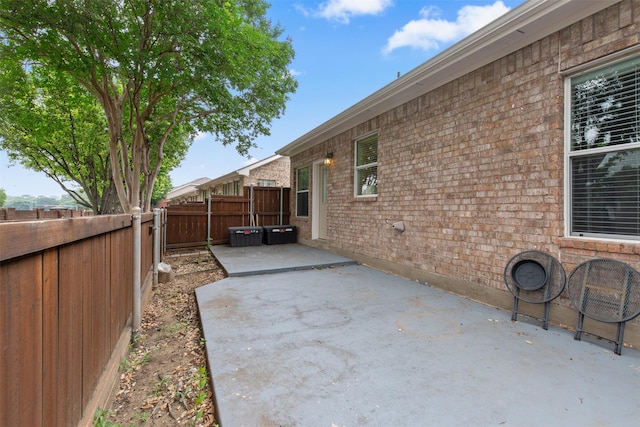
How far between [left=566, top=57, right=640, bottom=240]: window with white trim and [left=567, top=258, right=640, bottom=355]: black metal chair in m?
0.38

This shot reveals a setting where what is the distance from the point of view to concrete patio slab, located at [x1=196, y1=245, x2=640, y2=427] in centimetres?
185

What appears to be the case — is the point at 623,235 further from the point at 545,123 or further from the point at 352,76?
the point at 352,76

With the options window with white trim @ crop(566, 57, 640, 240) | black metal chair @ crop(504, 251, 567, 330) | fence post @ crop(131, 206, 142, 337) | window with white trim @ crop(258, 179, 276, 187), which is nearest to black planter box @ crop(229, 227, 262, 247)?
fence post @ crop(131, 206, 142, 337)

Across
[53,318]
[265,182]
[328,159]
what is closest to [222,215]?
[328,159]

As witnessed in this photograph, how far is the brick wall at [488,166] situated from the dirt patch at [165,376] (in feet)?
11.9

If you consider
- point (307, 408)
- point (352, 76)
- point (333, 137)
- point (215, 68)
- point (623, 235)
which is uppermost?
point (352, 76)

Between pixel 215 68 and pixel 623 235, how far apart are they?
668 cm

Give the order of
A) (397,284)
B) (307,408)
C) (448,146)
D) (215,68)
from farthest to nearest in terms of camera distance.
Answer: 1. (215,68)
2. (397,284)
3. (448,146)
4. (307,408)

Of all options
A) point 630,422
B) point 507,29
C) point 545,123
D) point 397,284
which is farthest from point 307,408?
point 507,29

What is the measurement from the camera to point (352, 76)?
12.4 meters

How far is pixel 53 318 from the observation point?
1244 millimetres

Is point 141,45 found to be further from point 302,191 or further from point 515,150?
point 515,150

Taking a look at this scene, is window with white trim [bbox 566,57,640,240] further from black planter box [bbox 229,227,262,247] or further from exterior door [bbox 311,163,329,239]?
black planter box [bbox 229,227,262,247]

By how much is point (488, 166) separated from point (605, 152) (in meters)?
1.15
